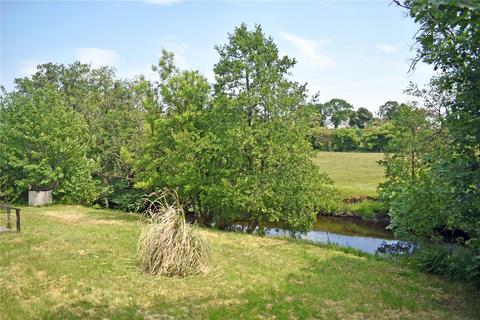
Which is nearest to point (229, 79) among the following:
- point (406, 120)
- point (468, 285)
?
point (406, 120)

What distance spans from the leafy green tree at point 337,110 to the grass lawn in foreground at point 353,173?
116 feet

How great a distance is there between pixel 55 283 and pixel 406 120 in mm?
16485

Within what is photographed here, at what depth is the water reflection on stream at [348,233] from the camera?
1959cm

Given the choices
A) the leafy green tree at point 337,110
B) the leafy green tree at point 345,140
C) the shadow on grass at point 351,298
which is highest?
the leafy green tree at point 337,110

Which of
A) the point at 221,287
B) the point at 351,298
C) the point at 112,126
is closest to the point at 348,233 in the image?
the point at 351,298

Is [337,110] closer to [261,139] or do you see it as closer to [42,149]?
[42,149]

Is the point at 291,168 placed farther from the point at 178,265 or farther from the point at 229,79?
the point at 178,265

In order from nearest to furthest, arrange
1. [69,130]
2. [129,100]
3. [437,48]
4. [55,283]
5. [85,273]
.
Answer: [437,48], [55,283], [85,273], [69,130], [129,100]

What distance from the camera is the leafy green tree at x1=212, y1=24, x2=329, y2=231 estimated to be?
16.0 meters

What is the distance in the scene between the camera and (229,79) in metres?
17.0

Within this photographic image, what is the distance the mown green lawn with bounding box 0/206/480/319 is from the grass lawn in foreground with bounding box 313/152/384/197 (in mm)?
13800

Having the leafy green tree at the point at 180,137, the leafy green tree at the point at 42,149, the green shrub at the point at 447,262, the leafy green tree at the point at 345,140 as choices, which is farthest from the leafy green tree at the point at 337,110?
the green shrub at the point at 447,262

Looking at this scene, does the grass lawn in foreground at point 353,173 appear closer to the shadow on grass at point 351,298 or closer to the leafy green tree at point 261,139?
the leafy green tree at point 261,139

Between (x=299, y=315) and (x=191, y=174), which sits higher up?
(x=191, y=174)
